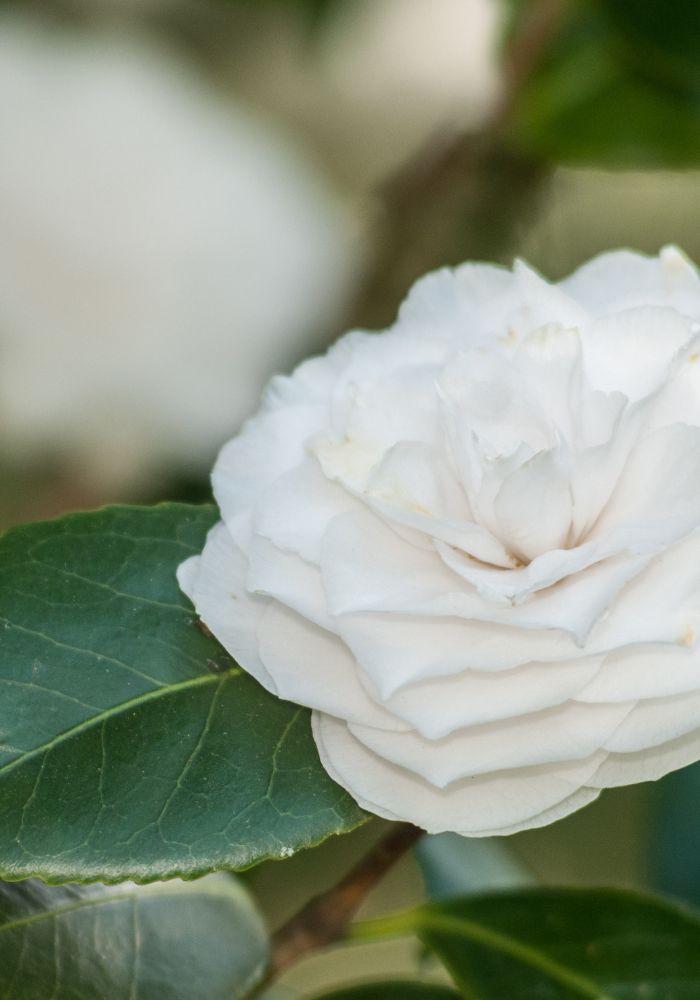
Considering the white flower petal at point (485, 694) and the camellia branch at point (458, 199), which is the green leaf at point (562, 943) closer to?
the white flower petal at point (485, 694)

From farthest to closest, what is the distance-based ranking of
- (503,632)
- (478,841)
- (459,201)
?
1. (459,201)
2. (478,841)
3. (503,632)

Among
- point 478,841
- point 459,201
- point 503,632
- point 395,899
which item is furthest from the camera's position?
point 395,899

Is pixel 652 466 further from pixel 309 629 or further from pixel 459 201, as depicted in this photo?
pixel 459 201

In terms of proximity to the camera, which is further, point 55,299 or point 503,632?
point 55,299

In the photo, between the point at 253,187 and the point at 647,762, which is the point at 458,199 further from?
the point at 647,762

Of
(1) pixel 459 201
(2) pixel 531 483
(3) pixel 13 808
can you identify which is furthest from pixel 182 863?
(1) pixel 459 201

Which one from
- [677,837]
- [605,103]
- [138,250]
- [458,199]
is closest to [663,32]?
[605,103]
